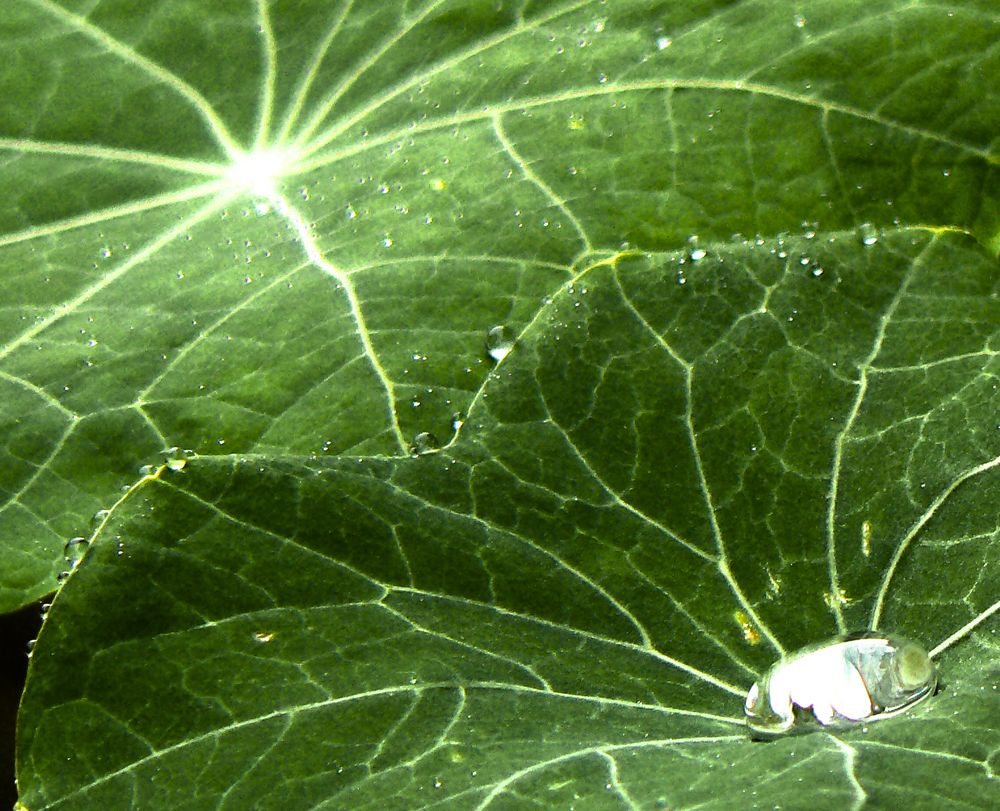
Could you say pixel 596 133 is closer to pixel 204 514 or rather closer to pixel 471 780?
pixel 204 514

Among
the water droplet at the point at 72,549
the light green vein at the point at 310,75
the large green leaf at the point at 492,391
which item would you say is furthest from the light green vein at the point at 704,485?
the water droplet at the point at 72,549

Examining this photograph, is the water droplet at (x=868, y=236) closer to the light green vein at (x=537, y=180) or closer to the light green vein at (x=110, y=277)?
the light green vein at (x=537, y=180)

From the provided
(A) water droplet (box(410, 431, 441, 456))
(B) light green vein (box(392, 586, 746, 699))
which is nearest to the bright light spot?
(A) water droplet (box(410, 431, 441, 456))

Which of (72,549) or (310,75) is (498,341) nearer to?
(310,75)

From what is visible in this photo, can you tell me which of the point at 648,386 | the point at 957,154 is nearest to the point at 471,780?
the point at 648,386

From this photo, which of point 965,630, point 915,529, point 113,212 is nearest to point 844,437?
point 915,529

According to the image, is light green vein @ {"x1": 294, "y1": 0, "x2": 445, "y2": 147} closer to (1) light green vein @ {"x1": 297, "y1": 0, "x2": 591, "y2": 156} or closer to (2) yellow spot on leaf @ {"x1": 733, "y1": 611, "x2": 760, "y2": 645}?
(1) light green vein @ {"x1": 297, "y1": 0, "x2": 591, "y2": 156}
